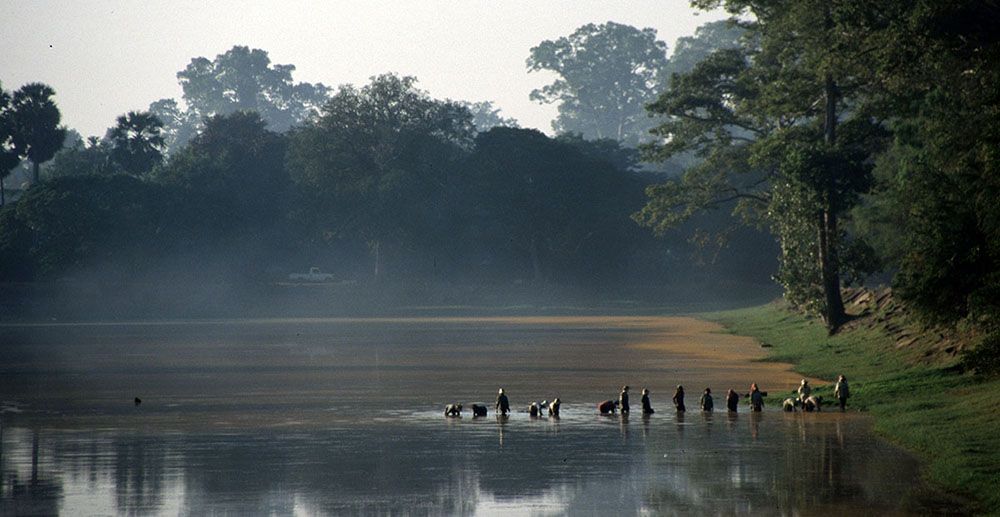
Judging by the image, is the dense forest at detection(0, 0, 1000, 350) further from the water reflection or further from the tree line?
the water reflection

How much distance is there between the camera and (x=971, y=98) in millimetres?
36844

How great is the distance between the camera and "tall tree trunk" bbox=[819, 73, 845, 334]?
2133 inches

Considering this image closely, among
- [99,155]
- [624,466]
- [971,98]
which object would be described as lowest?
[624,466]

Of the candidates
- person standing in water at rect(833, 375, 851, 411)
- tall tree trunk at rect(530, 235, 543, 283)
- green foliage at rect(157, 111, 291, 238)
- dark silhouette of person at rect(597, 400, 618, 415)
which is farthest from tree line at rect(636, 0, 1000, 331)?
green foliage at rect(157, 111, 291, 238)

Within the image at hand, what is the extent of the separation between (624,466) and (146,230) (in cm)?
8656

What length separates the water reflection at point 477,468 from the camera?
72.4ft

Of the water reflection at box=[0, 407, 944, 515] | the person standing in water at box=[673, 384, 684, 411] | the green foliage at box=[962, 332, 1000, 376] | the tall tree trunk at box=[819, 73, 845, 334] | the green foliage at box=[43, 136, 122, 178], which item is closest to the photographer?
the water reflection at box=[0, 407, 944, 515]

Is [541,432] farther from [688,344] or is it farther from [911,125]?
[688,344]

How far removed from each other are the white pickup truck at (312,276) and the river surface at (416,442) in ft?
207

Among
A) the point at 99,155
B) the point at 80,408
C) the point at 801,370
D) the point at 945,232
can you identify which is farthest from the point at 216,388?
the point at 99,155

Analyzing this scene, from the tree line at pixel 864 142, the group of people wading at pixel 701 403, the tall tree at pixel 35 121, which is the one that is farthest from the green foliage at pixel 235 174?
the group of people wading at pixel 701 403

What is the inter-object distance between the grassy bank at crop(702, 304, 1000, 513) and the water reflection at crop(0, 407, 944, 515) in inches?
31.2

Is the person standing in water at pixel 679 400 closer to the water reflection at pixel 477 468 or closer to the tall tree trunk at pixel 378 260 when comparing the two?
the water reflection at pixel 477 468

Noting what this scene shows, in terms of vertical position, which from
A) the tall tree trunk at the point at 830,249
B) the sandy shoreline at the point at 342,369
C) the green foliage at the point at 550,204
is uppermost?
the green foliage at the point at 550,204
